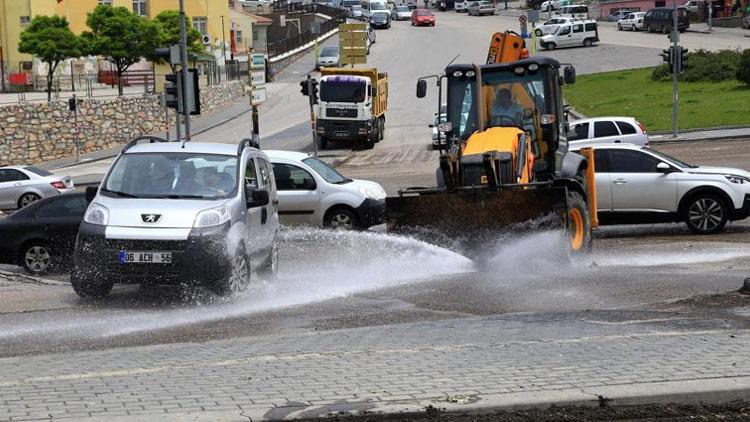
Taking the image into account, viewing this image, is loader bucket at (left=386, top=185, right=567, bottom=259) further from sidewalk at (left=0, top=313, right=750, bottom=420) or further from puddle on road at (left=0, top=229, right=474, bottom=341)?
sidewalk at (left=0, top=313, right=750, bottom=420)

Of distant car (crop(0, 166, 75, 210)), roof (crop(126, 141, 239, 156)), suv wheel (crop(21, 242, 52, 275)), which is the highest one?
roof (crop(126, 141, 239, 156))

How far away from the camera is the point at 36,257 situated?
62.8 feet

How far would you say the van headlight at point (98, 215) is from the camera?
12.8m

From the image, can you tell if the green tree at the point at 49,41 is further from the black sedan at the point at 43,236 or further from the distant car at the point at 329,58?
the black sedan at the point at 43,236

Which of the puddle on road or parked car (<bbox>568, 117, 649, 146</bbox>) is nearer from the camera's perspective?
the puddle on road

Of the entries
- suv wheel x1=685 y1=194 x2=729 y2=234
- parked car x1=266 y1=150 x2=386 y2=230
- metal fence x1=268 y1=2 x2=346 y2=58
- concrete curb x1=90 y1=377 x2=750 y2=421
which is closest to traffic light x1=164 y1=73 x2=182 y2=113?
parked car x1=266 y1=150 x2=386 y2=230

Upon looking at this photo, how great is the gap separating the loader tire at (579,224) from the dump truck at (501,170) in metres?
0.01

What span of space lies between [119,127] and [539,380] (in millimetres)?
49624

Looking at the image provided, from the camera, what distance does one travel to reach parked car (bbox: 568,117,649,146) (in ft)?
99.0

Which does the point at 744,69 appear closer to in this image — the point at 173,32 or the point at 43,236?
the point at 173,32


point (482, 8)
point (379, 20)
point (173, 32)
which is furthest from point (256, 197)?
point (482, 8)

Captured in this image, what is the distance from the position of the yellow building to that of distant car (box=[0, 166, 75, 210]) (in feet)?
117

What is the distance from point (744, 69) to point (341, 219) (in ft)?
106

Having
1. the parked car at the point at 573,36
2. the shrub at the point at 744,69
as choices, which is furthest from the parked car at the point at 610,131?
the parked car at the point at 573,36
